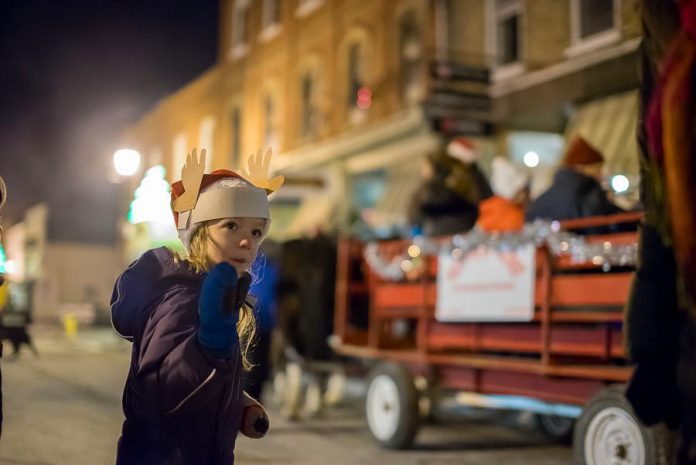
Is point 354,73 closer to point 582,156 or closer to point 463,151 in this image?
point 463,151

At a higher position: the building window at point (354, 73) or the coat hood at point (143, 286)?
the building window at point (354, 73)

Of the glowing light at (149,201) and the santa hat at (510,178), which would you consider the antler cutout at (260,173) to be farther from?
the glowing light at (149,201)

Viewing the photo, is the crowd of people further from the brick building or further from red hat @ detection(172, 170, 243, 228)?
red hat @ detection(172, 170, 243, 228)

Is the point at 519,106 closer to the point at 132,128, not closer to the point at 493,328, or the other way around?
the point at 493,328

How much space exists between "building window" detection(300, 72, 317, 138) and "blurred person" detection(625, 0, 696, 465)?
1928 cm

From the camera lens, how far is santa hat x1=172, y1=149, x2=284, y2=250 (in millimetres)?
2725

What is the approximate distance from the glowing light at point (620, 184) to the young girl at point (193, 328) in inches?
215

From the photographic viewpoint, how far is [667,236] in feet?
7.61

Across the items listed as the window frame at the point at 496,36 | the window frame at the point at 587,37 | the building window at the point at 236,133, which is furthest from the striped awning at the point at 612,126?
the building window at the point at 236,133

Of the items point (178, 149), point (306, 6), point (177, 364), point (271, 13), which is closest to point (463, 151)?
point (177, 364)

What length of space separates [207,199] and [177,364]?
0.62 meters

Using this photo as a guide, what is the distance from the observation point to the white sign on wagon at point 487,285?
6574 mm

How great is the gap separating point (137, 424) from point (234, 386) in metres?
0.32

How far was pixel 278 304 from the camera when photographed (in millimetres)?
10383
